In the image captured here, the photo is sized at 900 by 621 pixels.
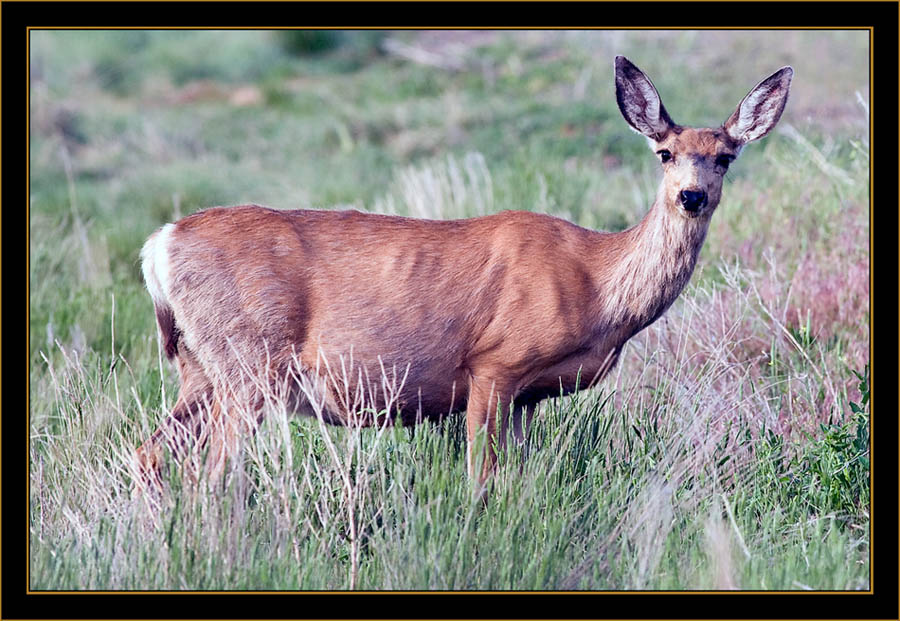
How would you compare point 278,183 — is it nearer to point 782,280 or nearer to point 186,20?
point 782,280

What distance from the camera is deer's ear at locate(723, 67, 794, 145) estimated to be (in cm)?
527

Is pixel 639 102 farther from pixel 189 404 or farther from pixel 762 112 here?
pixel 189 404

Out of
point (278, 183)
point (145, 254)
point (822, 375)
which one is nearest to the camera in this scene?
point (145, 254)

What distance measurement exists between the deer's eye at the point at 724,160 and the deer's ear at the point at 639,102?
0.89 feet

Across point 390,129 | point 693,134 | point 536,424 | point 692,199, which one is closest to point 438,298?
point 536,424

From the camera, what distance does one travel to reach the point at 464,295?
205 inches

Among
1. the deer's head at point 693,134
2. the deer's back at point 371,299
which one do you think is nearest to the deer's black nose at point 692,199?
the deer's head at point 693,134

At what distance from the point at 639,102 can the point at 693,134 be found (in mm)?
287

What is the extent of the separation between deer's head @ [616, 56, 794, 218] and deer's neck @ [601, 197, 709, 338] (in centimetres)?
9

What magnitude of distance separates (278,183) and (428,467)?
8699mm

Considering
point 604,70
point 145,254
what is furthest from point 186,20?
point 604,70

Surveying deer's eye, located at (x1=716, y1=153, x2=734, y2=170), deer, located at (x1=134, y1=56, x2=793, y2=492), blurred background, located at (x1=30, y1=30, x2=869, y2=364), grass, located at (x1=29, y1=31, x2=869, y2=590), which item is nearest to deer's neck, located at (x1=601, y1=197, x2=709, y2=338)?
deer, located at (x1=134, y1=56, x2=793, y2=492)

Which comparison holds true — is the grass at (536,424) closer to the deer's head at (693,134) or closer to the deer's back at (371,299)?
the deer's back at (371,299)

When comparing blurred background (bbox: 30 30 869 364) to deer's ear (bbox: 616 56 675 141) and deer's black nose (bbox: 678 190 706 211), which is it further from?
deer's black nose (bbox: 678 190 706 211)
